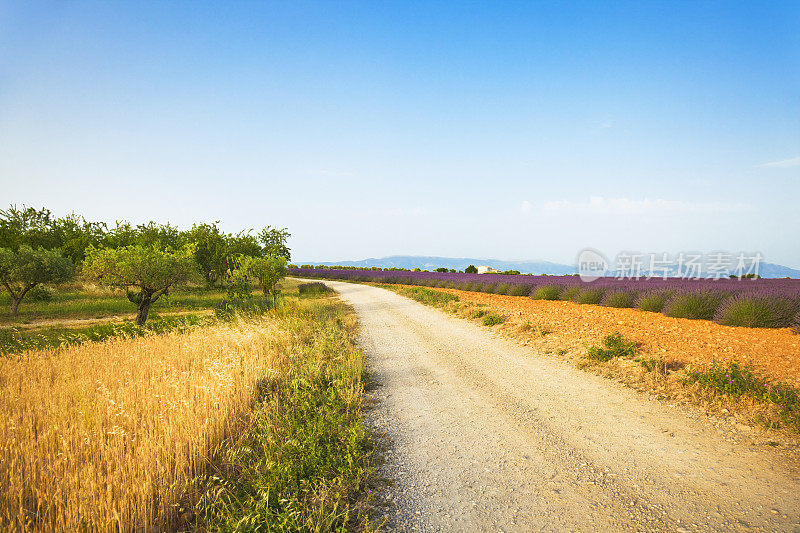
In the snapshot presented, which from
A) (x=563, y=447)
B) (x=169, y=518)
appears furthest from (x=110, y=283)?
(x=563, y=447)

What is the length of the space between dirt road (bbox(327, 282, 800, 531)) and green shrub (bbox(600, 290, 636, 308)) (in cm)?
1034

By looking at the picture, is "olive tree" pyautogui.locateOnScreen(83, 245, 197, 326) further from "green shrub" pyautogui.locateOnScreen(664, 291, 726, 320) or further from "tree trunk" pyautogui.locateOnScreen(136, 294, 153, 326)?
"green shrub" pyautogui.locateOnScreen(664, 291, 726, 320)

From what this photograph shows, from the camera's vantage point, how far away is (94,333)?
32.3 ft

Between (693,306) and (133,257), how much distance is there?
19182 millimetres

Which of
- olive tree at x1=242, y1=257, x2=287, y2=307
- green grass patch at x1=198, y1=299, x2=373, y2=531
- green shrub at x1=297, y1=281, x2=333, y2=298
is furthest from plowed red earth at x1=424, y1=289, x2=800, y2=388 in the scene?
green shrub at x1=297, y1=281, x2=333, y2=298

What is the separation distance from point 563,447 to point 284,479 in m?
3.26

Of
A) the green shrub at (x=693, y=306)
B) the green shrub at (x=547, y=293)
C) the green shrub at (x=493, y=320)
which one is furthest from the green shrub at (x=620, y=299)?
the green shrub at (x=493, y=320)

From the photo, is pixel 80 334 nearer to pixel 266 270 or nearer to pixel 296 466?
pixel 266 270

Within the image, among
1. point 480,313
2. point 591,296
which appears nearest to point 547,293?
point 591,296

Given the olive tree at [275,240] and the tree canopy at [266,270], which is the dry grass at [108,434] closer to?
the tree canopy at [266,270]

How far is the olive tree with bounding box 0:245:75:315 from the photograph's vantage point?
15945mm

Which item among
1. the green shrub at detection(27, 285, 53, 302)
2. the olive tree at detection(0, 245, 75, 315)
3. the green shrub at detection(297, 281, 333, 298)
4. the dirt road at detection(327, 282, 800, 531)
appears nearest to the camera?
the dirt road at detection(327, 282, 800, 531)

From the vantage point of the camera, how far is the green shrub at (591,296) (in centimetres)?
1677

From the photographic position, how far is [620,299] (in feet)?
50.2
